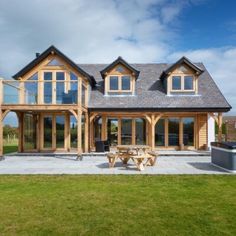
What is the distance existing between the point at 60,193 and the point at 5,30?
1236cm

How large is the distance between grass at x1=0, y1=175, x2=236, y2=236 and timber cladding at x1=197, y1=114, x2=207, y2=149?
9.64 metres

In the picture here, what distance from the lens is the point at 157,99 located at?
18031 mm

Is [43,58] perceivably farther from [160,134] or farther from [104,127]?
[160,134]

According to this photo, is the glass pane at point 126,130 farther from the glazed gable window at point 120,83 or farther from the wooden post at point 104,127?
the glazed gable window at point 120,83

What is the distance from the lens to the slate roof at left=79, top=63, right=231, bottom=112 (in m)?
17.1

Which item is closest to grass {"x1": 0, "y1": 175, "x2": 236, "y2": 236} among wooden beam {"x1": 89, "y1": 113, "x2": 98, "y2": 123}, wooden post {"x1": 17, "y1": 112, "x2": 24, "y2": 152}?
wooden beam {"x1": 89, "y1": 113, "x2": 98, "y2": 123}

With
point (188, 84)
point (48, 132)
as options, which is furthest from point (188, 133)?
point (48, 132)

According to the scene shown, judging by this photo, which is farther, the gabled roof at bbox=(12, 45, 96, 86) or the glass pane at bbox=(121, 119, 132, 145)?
the glass pane at bbox=(121, 119, 132, 145)

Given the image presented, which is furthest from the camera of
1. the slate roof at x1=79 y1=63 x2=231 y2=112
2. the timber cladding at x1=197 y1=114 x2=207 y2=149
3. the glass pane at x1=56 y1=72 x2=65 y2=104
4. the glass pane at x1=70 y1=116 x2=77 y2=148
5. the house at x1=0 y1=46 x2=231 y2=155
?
the timber cladding at x1=197 y1=114 x2=207 y2=149

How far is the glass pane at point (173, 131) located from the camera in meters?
18.6

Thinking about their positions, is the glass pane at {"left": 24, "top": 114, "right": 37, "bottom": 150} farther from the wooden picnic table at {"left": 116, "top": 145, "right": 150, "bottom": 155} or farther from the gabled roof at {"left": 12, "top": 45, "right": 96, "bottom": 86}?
the wooden picnic table at {"left": 116, "top": 145, "right": 150, "bottom": 155}

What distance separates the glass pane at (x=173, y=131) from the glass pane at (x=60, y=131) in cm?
720

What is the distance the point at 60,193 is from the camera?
702cm

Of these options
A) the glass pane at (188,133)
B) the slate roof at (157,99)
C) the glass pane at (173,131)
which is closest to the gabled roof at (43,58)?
the slate roof at (157,99)
